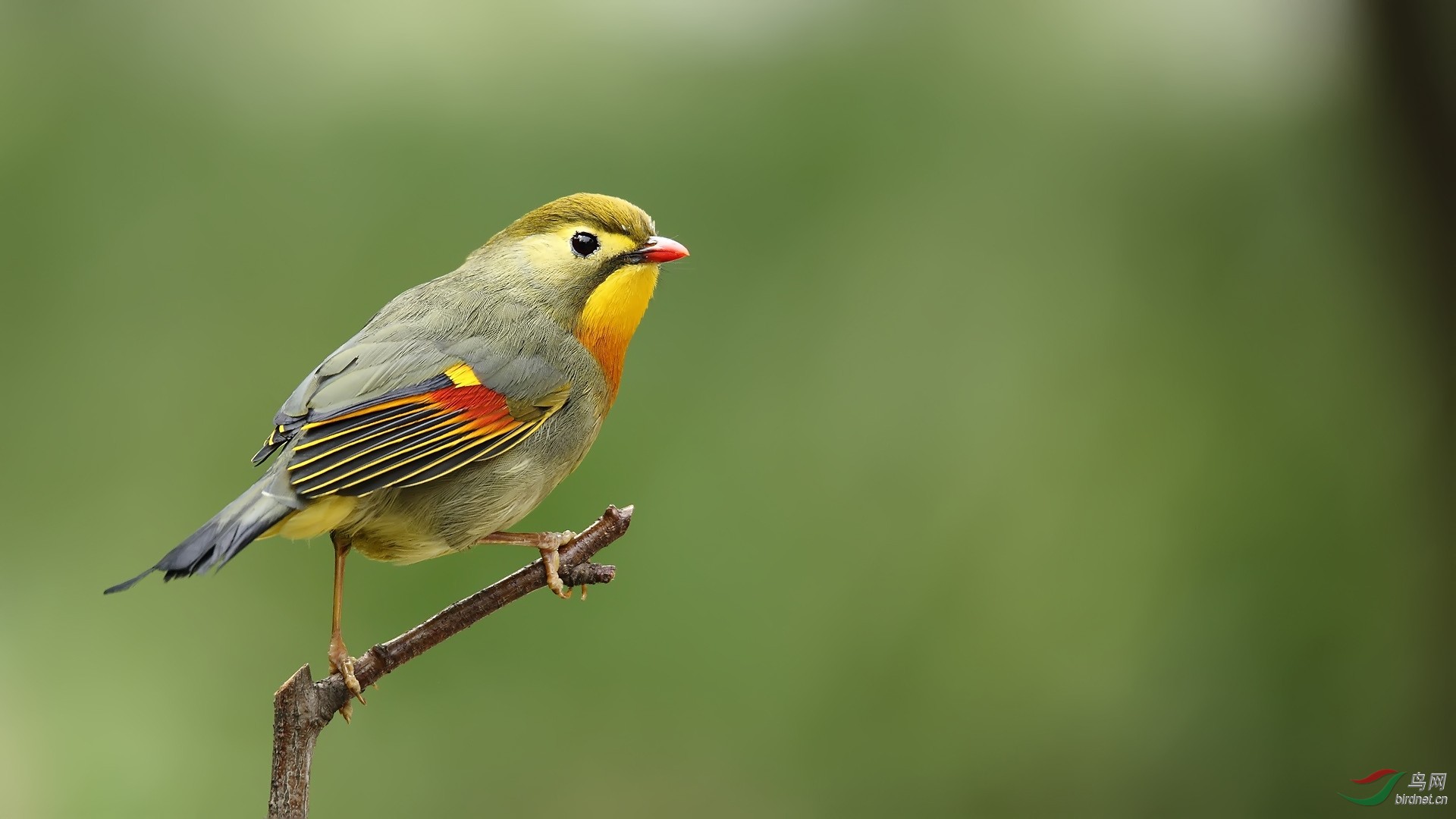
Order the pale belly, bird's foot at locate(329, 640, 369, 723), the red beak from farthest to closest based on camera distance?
the red beak, the pale belly, bird's foot at locate(329, 640, 369, 723)

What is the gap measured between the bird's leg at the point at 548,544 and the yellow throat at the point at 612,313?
34cm

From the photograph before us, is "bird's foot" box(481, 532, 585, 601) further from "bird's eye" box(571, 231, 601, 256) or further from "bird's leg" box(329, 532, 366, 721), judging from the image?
"bird's eye" box(571, 231, 601, 256)

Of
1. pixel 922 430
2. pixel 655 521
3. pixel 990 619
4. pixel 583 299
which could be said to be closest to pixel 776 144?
pixel 922 430

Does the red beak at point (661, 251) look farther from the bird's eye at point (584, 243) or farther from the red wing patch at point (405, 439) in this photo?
the red wing patch at point (405, 439)

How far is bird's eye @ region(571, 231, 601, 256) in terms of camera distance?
252cm

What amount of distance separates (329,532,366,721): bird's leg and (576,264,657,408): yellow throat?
0.62m

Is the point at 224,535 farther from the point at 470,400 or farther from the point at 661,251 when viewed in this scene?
the point at 661,251

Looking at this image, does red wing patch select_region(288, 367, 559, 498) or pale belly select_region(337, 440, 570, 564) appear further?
pale belly select_region(337, 440, 570, 564)

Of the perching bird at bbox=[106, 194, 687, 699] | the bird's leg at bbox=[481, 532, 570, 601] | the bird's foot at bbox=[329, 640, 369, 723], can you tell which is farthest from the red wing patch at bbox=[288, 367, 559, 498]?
the bird's foot at bbox=[329, 640, 369, 723]

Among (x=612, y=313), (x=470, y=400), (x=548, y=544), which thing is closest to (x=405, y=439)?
(x=470, y=400)

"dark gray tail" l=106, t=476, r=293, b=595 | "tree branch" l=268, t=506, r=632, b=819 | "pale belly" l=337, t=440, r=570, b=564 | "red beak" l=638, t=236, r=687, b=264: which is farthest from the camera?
"red beak" l=638, t=236, r=687, b=264

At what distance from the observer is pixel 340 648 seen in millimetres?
2318

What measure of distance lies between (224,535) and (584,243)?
989mm

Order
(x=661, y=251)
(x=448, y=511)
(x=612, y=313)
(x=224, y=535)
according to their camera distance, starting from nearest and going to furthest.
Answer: (x=224, y=535) < (x=448, y=511) < (x=661, y=251) < (x=612, y=313)
